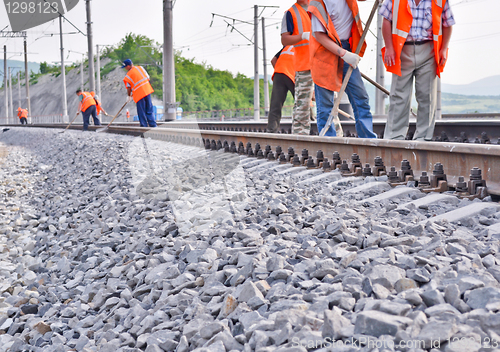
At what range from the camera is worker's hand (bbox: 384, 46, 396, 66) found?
531 centimetres

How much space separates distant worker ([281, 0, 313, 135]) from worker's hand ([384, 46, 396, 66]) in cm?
158

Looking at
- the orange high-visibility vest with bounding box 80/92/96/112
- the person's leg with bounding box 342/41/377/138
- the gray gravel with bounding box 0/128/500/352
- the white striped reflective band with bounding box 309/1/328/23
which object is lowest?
the gray gravel with bounding box 0/128/500/352

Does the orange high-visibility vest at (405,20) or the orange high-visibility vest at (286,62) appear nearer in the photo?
the orange high-visibility vest at (405,20)

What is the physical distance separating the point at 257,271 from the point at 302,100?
A: 5402 millimetres

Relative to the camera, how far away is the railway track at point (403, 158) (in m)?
3.55

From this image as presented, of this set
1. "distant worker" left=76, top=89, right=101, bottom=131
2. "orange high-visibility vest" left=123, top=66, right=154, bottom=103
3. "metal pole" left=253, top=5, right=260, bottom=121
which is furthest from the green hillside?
"orange high-visibility vest" left=123, top=66, right=154, bottom=103

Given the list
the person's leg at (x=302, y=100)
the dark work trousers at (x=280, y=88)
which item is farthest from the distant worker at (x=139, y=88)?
the person's leg at (x=302, y=100)

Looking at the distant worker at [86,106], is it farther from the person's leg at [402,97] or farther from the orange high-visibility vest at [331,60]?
the person's leg at [402,97]

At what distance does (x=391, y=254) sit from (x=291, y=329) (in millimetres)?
743

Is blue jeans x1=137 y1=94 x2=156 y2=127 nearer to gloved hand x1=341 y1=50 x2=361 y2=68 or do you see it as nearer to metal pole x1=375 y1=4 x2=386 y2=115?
metal pole x1=375 y1=4 x2=386 y2=115

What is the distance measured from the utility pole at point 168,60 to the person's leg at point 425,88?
33.0 ft

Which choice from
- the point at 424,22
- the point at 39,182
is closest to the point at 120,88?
the point at 39,182

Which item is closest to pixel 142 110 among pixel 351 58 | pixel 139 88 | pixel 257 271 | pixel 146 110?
pixel 146 110

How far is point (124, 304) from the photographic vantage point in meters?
2.70
